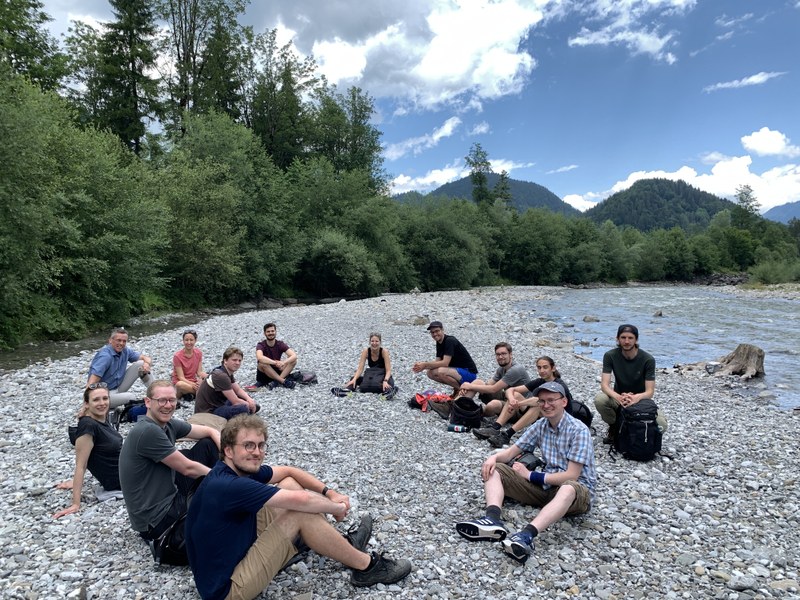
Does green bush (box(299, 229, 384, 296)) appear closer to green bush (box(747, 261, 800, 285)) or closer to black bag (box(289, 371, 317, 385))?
black bag (box(289, 371, 317, 385))

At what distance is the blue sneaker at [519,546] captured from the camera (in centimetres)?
511

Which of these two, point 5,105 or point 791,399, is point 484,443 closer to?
point 791,399

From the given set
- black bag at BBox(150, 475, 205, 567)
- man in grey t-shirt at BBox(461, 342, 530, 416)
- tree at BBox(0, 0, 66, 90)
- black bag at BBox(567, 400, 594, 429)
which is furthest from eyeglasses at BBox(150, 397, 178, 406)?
tree at BBox(0, 0, 66, 90)

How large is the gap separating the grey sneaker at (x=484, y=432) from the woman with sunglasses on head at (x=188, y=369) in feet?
20.3

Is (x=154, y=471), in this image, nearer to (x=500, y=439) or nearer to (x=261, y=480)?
(x=261, y=480)

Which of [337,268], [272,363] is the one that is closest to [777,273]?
[337,268]

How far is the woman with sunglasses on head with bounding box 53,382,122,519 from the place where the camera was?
20.2 feet

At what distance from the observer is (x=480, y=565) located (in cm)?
509

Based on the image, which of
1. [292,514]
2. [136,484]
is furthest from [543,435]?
[136,484]

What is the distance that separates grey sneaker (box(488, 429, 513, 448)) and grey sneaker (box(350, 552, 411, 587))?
397 cm

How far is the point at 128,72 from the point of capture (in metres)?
42.5

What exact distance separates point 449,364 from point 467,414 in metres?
2.26

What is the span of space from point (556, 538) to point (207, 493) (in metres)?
3.95

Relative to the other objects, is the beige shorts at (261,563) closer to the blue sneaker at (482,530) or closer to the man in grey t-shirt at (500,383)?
the blue sneaker at (482,530)
